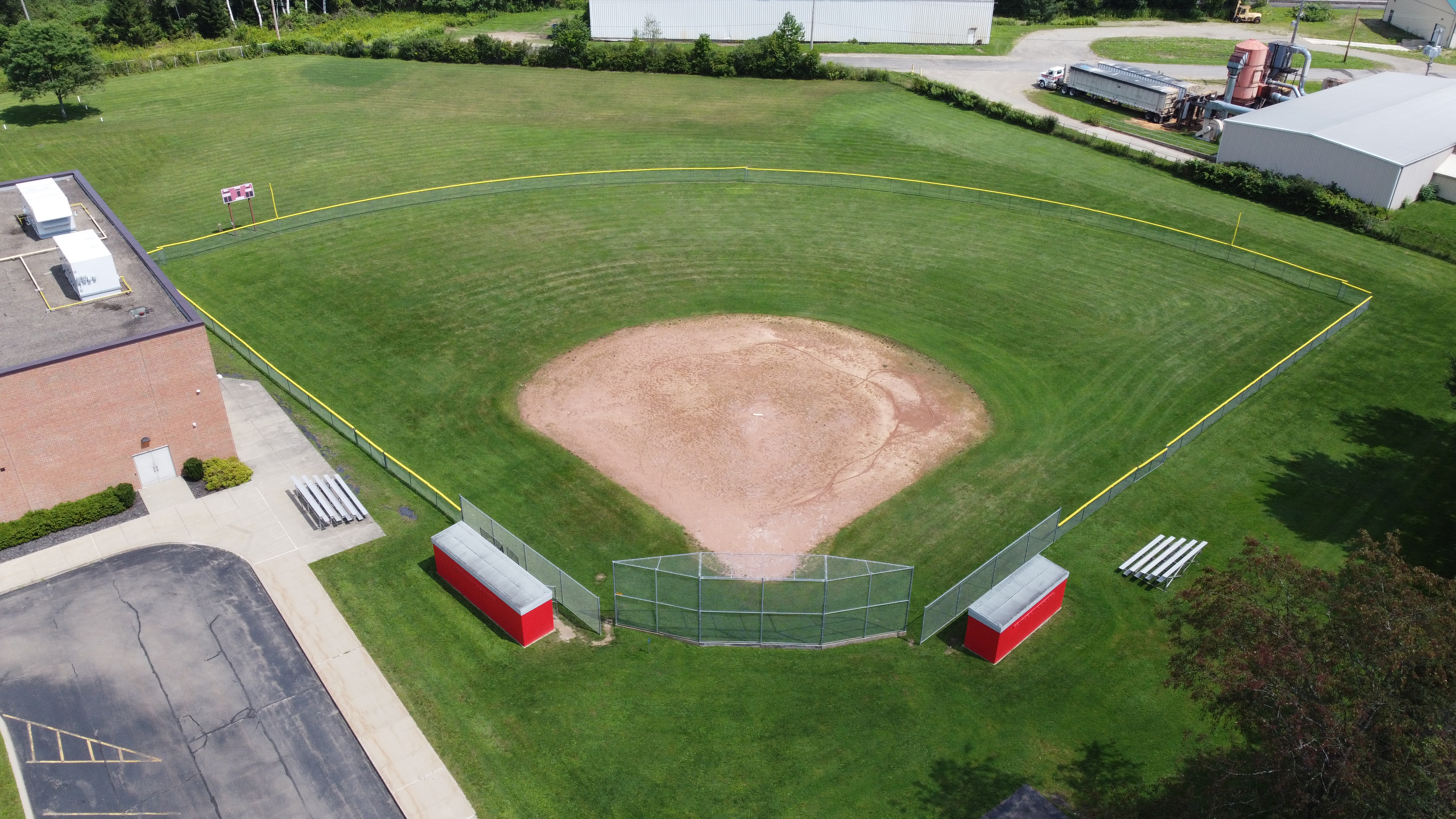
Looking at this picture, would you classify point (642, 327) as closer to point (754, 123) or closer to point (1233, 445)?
point (1233, 445)

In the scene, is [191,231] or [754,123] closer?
[191,231]

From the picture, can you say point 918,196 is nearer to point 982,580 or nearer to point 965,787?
point 982,580

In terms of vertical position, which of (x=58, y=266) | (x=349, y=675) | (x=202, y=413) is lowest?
(x=349, y=675)

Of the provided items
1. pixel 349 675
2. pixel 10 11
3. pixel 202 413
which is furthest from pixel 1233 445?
pixel 10 11

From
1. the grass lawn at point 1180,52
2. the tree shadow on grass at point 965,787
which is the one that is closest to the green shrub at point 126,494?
the tree shadow on grass at point 965,787
